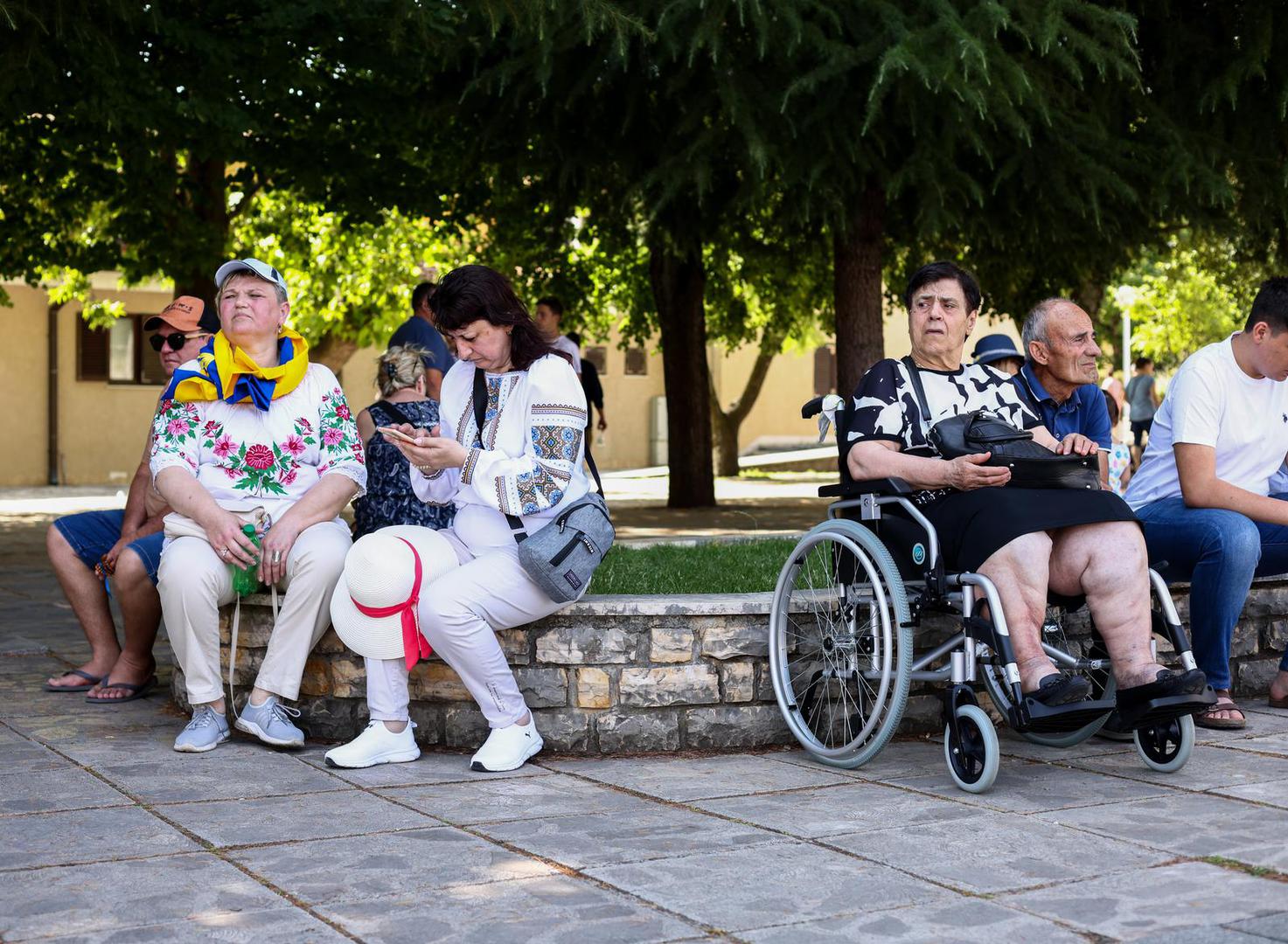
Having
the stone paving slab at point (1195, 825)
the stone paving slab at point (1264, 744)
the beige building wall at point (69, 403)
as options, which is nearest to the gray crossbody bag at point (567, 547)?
the stone paving slab at point (1195, 825)

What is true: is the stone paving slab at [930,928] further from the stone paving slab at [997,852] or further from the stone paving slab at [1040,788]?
the stone paving slab at [1040,788]

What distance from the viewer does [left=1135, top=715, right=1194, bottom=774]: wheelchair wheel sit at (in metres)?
5.07

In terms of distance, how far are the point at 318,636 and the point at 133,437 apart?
25238mm

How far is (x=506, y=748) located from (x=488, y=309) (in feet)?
4.90

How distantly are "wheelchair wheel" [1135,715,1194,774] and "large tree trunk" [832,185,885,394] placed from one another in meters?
7.62

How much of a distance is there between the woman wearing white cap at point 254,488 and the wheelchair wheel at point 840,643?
5.30 ft

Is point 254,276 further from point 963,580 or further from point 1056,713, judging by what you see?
point 1056,713

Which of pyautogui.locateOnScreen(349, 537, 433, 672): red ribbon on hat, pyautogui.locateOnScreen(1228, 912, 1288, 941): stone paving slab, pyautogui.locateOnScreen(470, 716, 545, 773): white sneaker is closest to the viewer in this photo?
pyautogui.locateOnScreen(1228, 912, 1288, 941): stone paving slab

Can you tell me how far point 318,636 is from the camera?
5762 millimetres

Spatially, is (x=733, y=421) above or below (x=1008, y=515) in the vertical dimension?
above

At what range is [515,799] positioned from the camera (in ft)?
16.0

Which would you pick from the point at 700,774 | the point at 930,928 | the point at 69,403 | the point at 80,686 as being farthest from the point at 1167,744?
the point at 69,403

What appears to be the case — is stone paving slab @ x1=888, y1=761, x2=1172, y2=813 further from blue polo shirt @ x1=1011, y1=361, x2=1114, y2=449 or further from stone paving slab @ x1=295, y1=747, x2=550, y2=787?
blue polo shirt @ x1=1011, y1=361, x2=1114, y2=449

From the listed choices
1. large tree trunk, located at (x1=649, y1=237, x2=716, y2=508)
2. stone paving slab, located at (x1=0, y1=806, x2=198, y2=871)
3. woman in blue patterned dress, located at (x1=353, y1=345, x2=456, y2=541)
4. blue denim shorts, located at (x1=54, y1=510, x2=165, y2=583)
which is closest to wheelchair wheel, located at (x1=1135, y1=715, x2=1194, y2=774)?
woman in blue patterned dress, located at (x1=353, y1=345, x2=456, y2=541)
